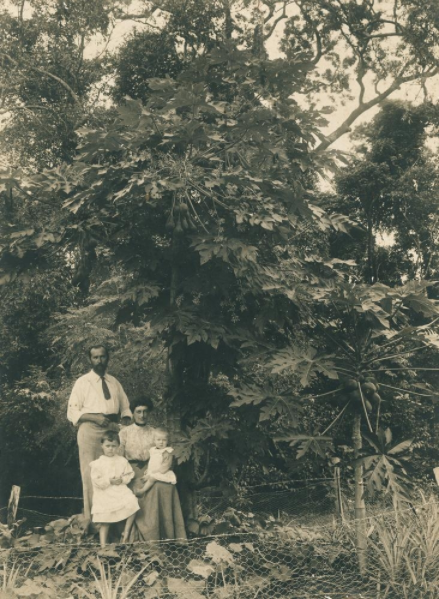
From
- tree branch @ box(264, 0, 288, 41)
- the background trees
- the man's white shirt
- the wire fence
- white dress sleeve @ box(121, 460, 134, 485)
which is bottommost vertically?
the wire fence

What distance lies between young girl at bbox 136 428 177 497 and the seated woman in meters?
0.04

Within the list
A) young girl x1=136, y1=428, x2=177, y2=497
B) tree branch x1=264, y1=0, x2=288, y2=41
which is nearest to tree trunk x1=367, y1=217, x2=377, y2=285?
tree branch x1=264, y1=0, x2=288, y2=41

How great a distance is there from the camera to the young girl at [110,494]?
545 centimetres

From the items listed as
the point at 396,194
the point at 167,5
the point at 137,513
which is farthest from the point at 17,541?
the point at 167,5

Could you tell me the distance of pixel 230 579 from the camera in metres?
4.95

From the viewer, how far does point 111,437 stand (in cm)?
561

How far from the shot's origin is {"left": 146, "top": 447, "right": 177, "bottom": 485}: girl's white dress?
18.1ft

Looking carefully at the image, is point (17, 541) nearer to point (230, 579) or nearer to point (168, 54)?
point (230, 579)

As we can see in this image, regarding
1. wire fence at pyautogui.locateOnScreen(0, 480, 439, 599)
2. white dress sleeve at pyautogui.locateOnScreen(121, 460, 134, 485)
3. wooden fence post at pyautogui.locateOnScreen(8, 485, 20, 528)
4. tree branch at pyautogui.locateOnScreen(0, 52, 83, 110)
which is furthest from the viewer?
tree branch at pyautogui.locateOnScreen(0, 52, 83, 110)

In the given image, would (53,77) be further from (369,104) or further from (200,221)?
(200,221)

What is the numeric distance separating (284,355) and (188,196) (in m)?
1.56

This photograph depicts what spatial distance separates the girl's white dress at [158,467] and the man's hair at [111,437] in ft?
1.08

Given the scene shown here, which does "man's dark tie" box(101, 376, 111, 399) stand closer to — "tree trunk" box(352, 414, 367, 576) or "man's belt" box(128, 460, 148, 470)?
"man's belt" box(128, 460, 148, 470)

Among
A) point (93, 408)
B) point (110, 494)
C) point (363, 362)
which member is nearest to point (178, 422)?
point (93, 408)
